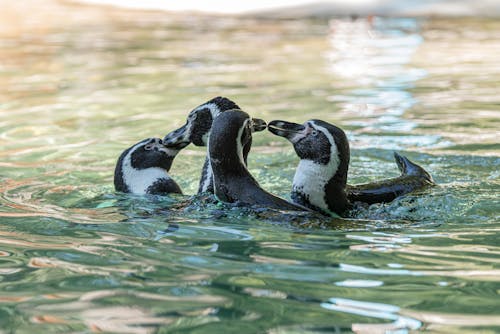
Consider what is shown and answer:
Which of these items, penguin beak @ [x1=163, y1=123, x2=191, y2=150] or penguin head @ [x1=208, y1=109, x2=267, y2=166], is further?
penguin beak @ [x1=163, y1=123, x2=191, y2=150]

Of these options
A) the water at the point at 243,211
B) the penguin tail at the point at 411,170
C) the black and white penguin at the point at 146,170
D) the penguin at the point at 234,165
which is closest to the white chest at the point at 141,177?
the black and white penguin at the point at 146,170

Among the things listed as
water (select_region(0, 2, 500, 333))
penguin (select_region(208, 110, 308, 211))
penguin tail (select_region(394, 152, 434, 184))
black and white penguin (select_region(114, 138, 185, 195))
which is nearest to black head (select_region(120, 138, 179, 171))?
black and white penguin (select_region(114, 138, 185, 195))

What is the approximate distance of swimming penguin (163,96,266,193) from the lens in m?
4.97

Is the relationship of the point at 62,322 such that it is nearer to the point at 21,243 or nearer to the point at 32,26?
the point at 21,243

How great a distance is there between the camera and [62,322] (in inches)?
123

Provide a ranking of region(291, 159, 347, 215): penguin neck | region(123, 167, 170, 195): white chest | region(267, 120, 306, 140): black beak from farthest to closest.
→ region(123, 167, 170, 195): white chest → region(267, 120, 306, 140): black beak → region(291, 159, 347, 215): penguin neck

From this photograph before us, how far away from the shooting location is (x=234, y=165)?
4.47 m

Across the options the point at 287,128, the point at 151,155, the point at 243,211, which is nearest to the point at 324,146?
the point at 287,128

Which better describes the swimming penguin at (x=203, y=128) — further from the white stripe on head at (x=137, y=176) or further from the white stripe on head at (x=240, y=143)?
A: the white stripe on head at (x=240, y=143)

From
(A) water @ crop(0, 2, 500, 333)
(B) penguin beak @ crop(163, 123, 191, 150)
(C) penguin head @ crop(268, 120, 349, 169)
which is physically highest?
(C) penguin head @ crop(268, 120, 349, 169)

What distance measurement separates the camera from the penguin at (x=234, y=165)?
441 centimetres

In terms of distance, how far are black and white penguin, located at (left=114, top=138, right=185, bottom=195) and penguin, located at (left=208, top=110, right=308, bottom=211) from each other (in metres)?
0.72

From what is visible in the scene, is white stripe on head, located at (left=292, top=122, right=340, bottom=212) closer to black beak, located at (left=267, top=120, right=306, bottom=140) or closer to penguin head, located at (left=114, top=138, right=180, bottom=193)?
A: black beak, located at (left=267, top=120, right=306, bottom=140)

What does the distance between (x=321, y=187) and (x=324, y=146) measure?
8.2 inches
